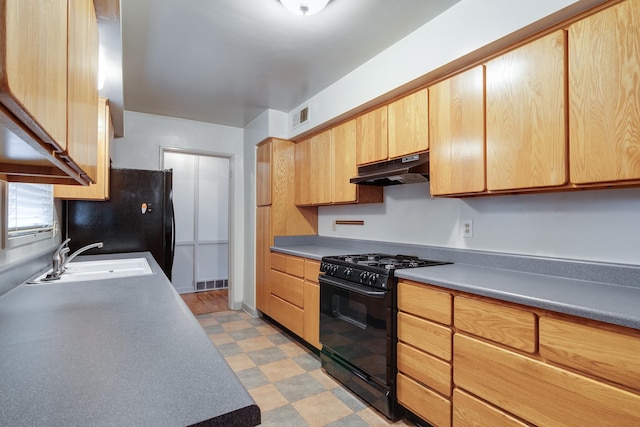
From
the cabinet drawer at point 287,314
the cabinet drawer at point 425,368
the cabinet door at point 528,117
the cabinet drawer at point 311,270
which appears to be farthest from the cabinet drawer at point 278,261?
the cabinet door at point 528,117

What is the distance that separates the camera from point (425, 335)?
1788 mm

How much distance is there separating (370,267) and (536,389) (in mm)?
1029

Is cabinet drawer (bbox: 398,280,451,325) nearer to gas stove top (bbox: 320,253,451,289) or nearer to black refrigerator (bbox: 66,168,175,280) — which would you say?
gas stove top (bbox: 320,253,451,289)

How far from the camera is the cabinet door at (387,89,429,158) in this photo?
7.06 feet

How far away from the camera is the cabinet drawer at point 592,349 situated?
1.08m

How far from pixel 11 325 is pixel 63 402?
622 mm

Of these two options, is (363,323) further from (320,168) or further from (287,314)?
(320,168)

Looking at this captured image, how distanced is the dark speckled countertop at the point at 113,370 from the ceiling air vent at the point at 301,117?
2589 millimetres

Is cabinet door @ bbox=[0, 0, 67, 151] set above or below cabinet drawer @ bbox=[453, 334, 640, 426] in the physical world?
above

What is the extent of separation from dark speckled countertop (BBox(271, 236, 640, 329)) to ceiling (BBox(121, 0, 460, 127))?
1.54m

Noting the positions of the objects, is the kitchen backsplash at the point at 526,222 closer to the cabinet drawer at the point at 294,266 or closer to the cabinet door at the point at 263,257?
the cabinet drawer at the point at 294,266

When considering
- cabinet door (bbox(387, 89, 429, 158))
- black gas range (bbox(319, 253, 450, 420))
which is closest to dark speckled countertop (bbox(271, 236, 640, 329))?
black gas range (bbox(319, 253, 450, 420))

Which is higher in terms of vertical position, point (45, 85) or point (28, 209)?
point (45, 85)

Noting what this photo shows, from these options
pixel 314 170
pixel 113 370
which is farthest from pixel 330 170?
pixel 113 370
